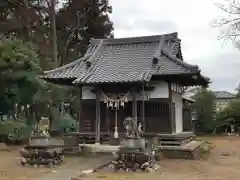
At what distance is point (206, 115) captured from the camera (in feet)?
110

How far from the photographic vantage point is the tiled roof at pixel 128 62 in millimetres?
16375

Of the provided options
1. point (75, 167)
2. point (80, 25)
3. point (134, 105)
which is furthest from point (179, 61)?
point (80, 25)

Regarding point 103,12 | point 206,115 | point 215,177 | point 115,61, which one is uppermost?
point 103,12

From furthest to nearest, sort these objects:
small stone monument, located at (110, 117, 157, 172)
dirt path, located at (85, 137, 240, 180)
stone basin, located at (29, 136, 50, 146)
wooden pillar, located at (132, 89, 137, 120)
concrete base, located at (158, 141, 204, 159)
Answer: wooden pillar, located at (132, 89, 137, 120), concrete base, located at (158, 141, 204, 159), stone basin, located at (29, 136, 50, 146), small stone monument, located at (110, 117, 157, 172), dirt path, located at (85, 137, 240, 180)

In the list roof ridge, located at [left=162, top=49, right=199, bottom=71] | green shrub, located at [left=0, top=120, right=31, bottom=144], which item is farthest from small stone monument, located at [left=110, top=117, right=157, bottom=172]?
green shrub, located at [left=0, top=120, right=31, bottom=144]

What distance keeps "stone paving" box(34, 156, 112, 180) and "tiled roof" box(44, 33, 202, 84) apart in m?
3.40

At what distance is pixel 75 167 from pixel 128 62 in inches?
264

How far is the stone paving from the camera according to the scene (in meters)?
11.5

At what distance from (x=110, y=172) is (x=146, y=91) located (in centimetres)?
571

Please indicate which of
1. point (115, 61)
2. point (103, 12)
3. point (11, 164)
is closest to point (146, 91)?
point (115, 61)

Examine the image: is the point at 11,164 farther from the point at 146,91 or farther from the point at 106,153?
the point at 146,91

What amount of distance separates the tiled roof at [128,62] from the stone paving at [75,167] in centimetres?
340

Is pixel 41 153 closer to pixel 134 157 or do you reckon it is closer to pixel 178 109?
pixel 134 157

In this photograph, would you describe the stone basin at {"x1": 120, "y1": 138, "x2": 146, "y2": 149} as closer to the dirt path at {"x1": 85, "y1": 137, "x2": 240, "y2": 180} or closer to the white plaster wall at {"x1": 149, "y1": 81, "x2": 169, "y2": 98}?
the dirt path at {"x1": 85, "y1": 137, "x2": 240, "y2": 180}
